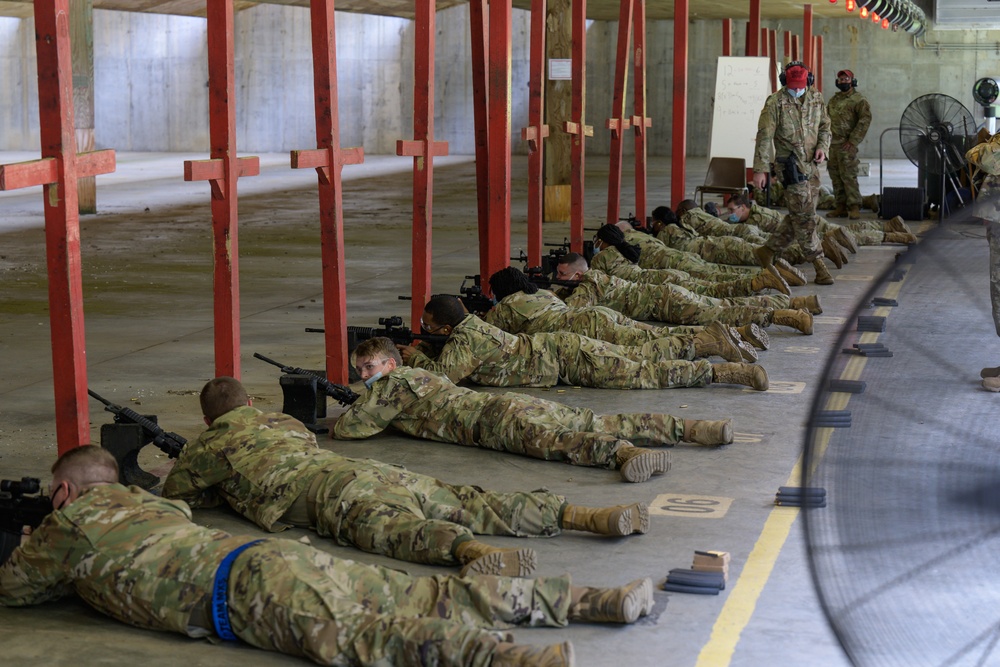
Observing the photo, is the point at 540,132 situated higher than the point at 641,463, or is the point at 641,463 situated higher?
the point at 540,132

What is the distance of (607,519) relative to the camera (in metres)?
4.76

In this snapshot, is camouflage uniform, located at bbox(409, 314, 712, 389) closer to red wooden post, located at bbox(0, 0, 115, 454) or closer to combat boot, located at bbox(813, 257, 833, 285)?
red wooden post, located at bbox(0, 0, 115, 454)

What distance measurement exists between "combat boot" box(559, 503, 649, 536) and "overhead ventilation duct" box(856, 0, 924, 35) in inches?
528

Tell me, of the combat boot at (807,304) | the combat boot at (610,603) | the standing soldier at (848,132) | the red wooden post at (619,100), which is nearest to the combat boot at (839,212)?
the standing soldier at (848,132)

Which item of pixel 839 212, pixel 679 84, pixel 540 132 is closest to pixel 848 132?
pixel 839 212

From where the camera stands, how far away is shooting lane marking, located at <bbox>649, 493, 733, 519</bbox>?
5.24m

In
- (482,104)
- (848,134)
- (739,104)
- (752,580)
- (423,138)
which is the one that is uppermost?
(739,104)

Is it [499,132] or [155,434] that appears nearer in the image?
[155,434]

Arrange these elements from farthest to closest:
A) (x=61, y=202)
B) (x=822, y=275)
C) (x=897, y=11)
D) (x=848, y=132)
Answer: (x=897, y=11) → (x=848, y=132) → (x=822, y=275) → (x=61, y=202)

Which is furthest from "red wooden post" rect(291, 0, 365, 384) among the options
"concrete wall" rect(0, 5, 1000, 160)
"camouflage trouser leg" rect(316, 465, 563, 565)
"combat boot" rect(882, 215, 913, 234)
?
"concrete wall" rect(0, 5, 1000, 160)

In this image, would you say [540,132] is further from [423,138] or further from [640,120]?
[640,120]

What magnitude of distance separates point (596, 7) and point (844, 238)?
13457 millimetres

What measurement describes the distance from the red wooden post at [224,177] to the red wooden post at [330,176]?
0.81 m

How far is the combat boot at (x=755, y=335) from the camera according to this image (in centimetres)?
841
